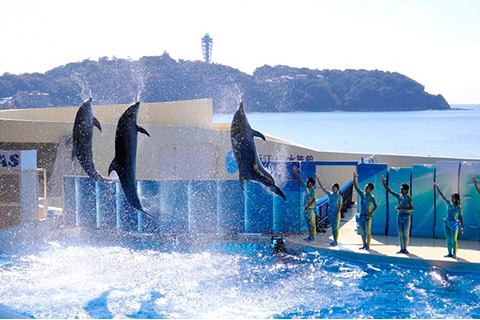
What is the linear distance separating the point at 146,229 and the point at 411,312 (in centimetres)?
486

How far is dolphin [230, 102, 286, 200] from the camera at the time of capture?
281 inches

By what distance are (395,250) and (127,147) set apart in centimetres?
435

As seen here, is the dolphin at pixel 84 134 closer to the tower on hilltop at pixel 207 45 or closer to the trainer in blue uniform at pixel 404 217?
the trainer in blue uniform at pixel 404 217

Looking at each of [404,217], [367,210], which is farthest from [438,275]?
[367,210]

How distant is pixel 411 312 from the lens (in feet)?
21.9

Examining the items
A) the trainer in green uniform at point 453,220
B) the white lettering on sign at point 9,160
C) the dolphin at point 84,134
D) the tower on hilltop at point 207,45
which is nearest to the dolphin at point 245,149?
the dolphin at point 84,134

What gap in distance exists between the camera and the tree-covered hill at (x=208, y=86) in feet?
142

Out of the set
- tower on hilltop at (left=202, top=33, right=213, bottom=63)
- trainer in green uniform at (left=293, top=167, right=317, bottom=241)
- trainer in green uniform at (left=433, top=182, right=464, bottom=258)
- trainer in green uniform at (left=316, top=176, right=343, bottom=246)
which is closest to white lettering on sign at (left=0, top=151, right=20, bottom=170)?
trainer in green uniform at (left=293, top=167, right=317, bottom=241)

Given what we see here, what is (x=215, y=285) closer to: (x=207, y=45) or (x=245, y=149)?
(x=245, y=149)

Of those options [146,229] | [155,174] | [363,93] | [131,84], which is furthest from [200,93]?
[146,229]

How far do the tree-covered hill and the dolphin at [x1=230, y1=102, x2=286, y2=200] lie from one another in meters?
30.3

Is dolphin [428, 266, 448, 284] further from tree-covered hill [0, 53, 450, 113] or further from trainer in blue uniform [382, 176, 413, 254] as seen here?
tree-covered hill [0, 53, 450, 113]

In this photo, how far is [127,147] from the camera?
708 cm

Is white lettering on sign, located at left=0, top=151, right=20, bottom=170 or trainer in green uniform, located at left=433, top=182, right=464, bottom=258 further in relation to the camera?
white lettering on sign, located at left=0, top=151, right=20, bottom=170
